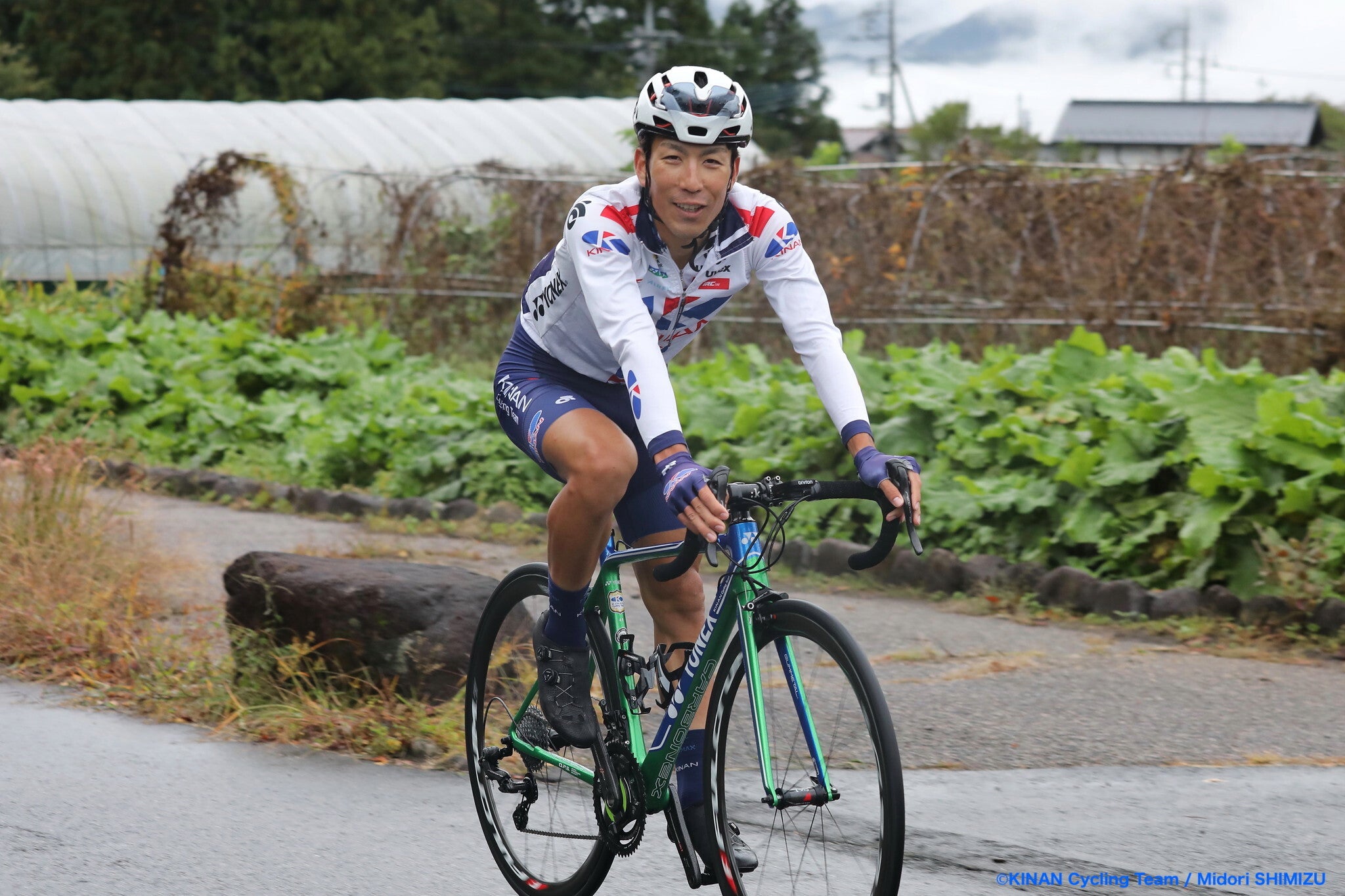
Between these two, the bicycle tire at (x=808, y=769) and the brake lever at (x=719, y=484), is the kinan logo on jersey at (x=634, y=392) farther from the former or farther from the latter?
the bicycle tire at (x=808, y=769)

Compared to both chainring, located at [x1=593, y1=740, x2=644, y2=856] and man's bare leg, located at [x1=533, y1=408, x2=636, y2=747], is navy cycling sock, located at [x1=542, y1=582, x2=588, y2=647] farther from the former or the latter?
chainring, located at [x1=593, y1=740, x2=644, y2=856]

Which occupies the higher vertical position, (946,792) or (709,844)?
(709,844)

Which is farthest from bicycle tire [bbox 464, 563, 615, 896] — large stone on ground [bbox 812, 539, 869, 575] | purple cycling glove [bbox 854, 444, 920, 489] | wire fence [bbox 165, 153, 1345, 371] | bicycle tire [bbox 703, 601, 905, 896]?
wire fence [bbox 165, 153, 1345, 371]

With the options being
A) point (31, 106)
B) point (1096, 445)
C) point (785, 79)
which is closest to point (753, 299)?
point (1096, 445)

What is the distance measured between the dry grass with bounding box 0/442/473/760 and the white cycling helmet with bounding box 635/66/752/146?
2620mm

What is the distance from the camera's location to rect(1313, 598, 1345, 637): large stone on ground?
673 centimetres

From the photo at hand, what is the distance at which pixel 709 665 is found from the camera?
3492mm

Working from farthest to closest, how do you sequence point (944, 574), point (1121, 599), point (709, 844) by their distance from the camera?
1. point (944, 574)
2. point (1121, 599)
3. point (709, 844)

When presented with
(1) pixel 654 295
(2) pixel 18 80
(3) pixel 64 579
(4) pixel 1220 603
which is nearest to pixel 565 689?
(1) pixel 654 295

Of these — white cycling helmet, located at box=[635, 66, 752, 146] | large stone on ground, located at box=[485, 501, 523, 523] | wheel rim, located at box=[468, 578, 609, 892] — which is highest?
white cycling helmet, located at box=[635, 66, 752, 146]

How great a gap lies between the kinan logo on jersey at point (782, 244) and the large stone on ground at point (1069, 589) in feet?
13.8

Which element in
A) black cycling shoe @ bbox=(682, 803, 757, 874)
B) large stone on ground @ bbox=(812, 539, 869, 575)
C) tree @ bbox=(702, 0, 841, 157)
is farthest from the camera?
tree @ bbox=(702, 0, 841, 157)

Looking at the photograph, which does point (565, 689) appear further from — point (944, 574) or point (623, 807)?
point (944, 574)

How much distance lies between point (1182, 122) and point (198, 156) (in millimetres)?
65576
